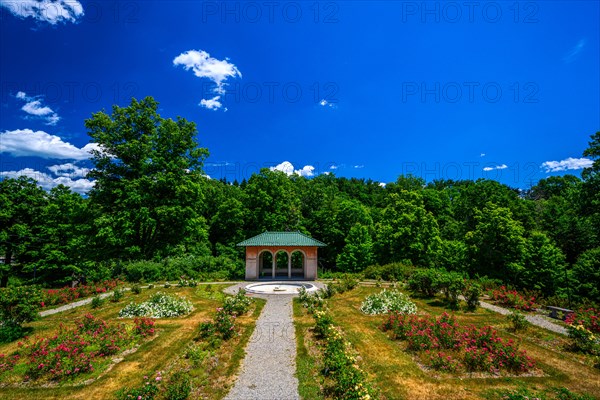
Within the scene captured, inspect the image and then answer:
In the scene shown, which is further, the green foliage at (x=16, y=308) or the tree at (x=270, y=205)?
the tree at (x=270, y=205)

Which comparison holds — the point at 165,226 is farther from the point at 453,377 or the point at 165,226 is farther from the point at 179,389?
the point at 453,377

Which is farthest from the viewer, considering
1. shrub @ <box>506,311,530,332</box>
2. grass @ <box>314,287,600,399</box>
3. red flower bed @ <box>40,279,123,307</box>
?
red flower bed @ <box>40,279,123,307</box>

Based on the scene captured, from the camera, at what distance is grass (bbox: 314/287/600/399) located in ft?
23.1

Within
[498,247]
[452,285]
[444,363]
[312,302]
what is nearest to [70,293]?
[312,302]

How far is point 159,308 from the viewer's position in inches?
554

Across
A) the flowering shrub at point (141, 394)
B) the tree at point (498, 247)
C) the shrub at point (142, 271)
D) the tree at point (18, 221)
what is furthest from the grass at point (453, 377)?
the tree at point (18, 221)

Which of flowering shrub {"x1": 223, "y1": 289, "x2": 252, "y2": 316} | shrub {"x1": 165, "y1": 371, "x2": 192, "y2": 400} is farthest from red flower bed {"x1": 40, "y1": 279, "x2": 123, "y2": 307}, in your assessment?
shrub {"x1": 165, "y1": 371, "x2": 192, "y2": 400}

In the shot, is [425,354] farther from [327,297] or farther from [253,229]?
[253,229]

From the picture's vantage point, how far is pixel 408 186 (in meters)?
50.2

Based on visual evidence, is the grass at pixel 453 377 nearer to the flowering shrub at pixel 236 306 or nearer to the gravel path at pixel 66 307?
the flowering shrub at pixel 236 306

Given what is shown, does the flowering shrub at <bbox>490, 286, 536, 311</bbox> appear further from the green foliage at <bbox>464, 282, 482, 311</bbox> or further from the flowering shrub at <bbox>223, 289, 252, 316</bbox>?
the flowering shrub at <bbox>223, 289, 252, 316</bbox>

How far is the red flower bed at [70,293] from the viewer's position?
16.2 m

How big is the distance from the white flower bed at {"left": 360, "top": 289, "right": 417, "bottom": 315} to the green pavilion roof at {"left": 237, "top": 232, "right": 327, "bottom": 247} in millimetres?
11401

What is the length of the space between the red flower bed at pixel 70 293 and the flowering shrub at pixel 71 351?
22.5 feet
